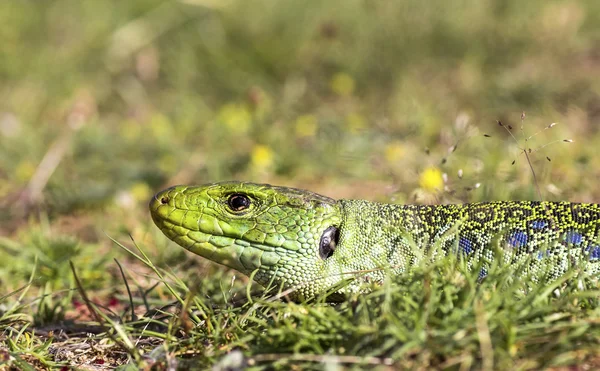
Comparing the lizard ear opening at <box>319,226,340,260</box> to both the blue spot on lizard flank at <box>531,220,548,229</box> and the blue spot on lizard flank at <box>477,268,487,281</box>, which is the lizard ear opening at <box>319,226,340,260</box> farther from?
the blue spot on lizard flank at <box>531,220,548,229</box>

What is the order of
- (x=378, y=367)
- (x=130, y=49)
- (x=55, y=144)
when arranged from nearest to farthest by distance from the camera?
(x=378, y=367), (x=55, y=144), (x=130, y=49)

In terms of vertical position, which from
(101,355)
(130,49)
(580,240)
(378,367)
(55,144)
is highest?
(130,49)

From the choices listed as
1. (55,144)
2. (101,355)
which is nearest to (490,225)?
(101,355)

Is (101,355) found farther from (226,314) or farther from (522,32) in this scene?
(522,32)

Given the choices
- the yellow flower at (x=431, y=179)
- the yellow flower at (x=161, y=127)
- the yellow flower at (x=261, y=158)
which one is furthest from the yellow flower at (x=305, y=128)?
the yellow flower at (x=431, y=179)

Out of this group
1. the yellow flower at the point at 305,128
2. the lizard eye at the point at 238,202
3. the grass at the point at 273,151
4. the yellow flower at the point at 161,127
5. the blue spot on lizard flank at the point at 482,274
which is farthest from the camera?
the yellow flower at the point at 161,127

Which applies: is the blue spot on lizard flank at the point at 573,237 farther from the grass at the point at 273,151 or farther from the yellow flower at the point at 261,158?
the yellow flower at the point at 261,158

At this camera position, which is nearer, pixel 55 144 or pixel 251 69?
pixel 55 144

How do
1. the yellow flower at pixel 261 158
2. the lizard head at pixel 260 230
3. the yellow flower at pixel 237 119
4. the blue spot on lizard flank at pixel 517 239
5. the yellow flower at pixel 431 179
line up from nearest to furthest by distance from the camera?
the blue spot on lizard flank at pixel 517 239
the lizard head at pixel 260 230
the yellow flower at pixel 431 179
the yellow flower at pixel 261 158
the yellow flower at pixel 237 119
